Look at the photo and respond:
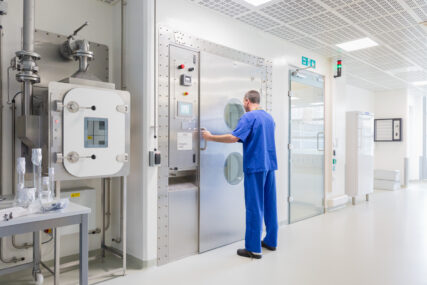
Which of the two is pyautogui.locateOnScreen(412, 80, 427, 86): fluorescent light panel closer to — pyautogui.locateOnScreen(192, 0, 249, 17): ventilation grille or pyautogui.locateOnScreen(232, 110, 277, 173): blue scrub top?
pyautogui.locateOnScreen(192, 0, 249, 17): ventilation grille

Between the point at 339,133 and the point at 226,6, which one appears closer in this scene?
the point at 226,6

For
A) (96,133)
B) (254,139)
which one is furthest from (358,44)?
(96,133)

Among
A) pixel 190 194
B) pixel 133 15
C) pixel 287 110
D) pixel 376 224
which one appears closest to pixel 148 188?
pixel 190 194

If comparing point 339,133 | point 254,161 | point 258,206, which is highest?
point 339,133

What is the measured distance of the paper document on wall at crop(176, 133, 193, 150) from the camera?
9.47 feet

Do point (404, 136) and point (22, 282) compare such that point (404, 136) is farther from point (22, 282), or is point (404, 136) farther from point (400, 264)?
point (22, 282)

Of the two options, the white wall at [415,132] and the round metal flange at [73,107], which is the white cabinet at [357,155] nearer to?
the white wall at [415,132]

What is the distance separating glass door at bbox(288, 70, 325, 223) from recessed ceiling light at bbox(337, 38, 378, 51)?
566 millimetres

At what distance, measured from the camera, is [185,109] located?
2.92 meters

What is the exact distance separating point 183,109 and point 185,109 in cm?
3

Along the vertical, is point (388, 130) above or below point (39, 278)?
above

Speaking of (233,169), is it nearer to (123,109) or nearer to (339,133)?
(123,109)

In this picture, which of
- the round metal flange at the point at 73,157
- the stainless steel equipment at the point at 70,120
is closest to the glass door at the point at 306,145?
the stainless steel equipment at the point at 70,120

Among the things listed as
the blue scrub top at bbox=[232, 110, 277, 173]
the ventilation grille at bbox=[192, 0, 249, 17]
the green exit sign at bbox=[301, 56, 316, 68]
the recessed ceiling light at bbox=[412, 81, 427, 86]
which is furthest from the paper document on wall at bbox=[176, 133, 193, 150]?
the recessed ceiling light at bbox=[412, 81, 427, 86]
